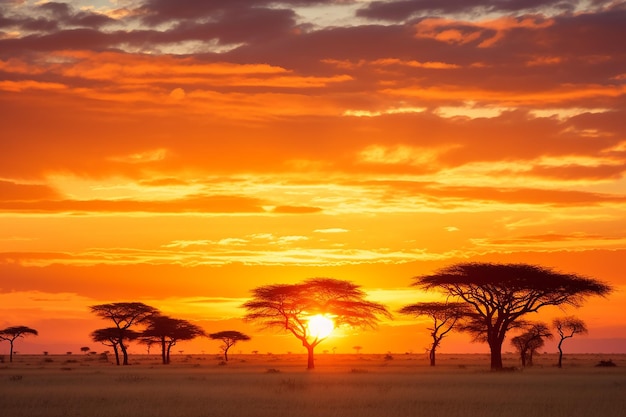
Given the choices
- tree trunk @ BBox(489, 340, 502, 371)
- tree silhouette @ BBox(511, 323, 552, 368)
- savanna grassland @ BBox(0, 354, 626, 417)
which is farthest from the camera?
tree silhouette @ BBox(511, 323, 552, 368)

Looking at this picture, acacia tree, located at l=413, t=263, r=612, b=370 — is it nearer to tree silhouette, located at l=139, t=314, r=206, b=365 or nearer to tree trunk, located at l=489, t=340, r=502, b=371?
tree trunk, located at l=489, t=340, r=502, b=371

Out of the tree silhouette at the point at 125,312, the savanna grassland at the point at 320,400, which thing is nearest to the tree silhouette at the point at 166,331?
the tree silhouette at the point at 125,312

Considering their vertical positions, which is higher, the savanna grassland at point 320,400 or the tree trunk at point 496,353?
the tree trunk at point 496,353

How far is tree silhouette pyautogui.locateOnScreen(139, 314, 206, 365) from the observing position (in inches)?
5536

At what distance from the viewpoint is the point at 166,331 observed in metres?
142

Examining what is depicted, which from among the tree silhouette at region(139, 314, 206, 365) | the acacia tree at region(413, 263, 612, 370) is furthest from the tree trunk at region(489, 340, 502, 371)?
the tree silhouette at region(139, 314, 206, 365)

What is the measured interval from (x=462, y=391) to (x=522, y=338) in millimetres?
82097

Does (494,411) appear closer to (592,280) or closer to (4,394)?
(4,394)

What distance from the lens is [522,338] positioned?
5177 inches

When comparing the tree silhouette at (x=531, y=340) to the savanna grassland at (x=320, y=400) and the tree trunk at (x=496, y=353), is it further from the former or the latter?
the savanna grassland at (x=320, y=400)

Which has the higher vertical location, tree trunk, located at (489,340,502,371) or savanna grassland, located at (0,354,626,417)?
tree trunk, located at (489,340,502,371)

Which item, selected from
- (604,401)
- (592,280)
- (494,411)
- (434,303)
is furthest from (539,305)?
(494,411)

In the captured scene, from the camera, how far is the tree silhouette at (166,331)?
141m

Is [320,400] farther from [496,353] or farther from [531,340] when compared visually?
[531,340]
